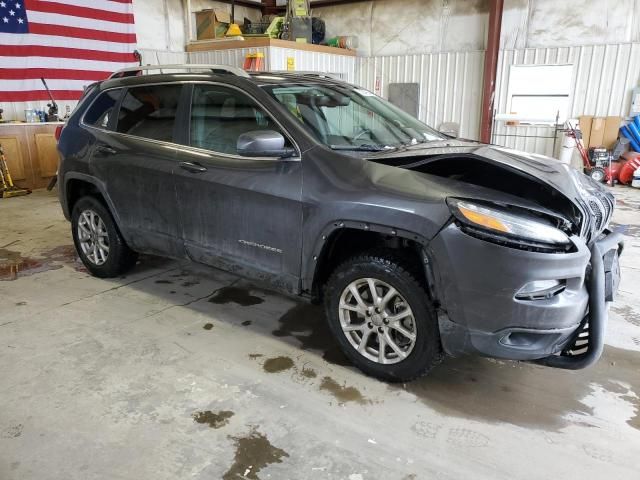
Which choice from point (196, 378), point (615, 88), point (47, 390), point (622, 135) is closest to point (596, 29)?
point (615, 88)

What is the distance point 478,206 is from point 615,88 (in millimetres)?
8600

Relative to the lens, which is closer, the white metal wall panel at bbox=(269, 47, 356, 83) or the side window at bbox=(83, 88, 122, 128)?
the side window at bbox=(83, 88, 122, 128)

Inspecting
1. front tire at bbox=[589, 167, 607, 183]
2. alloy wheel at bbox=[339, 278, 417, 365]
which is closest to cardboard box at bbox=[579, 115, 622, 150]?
front tire at bbox=[589, 167, 607, 183]

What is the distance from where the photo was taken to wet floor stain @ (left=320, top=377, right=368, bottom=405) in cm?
244

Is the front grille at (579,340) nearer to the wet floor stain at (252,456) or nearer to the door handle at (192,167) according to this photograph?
the wet floor stain at (252,456)

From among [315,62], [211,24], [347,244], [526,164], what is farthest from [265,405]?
[211,24]

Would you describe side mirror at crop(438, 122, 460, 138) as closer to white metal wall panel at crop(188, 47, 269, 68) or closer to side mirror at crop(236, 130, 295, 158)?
side mirror at crop(236, 130, 295, 158)

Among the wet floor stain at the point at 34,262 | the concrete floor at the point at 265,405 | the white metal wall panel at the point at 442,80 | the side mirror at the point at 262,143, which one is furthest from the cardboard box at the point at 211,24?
the side mirror at the point at 262,143

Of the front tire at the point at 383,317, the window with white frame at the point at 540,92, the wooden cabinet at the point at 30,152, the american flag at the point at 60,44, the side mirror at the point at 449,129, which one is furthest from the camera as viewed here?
the window with white frame at the point at 540,92

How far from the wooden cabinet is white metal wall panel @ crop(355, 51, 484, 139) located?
6941mm

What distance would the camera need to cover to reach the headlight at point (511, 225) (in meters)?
2.06

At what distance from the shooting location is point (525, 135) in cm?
972

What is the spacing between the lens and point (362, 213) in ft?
7.83

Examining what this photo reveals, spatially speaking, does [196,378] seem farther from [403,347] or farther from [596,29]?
[596,29]
